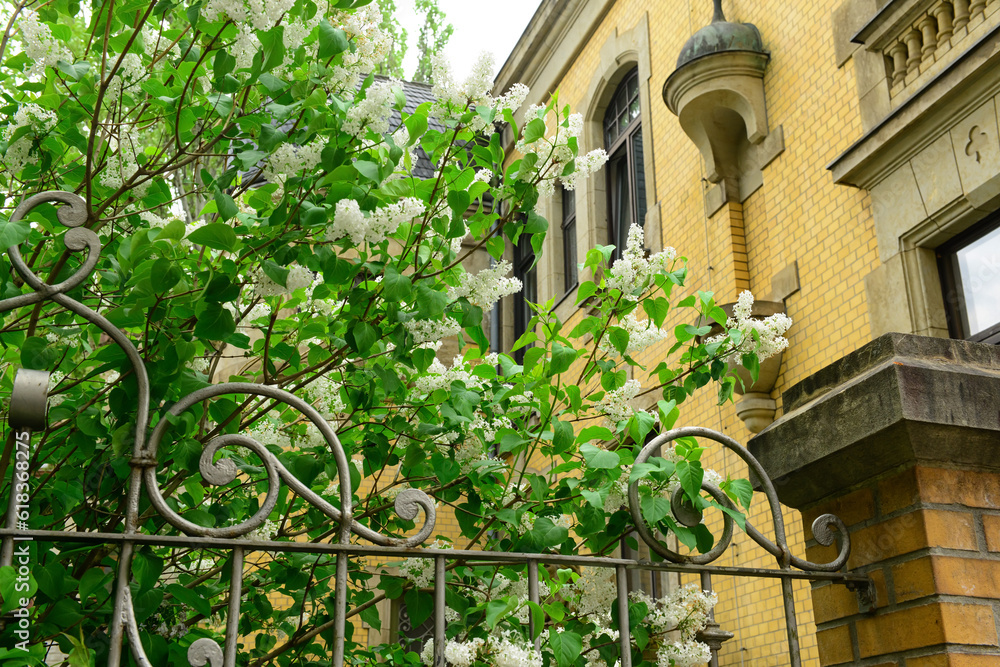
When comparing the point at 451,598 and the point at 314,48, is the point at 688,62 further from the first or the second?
the point at 451,598

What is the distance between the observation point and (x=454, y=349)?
13.2m

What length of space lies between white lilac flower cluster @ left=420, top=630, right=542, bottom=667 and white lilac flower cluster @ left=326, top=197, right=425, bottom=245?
1.06m

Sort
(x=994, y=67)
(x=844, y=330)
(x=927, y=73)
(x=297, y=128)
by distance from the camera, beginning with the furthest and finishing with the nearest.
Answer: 1. (x=844, y=330)
2. (x=927, y=73)
3. (x=994, y=67)
4. (x=297, y=128)

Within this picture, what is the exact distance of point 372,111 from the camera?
8.73 feet

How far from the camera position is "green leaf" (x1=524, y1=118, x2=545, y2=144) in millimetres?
2805

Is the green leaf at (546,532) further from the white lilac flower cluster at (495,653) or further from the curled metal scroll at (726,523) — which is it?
the white lilac flower cluster at (495,653)

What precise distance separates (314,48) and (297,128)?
14.1 inches

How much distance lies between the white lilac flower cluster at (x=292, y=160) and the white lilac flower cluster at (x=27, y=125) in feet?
2.39

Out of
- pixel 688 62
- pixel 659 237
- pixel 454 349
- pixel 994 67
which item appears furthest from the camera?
pixel 454 349

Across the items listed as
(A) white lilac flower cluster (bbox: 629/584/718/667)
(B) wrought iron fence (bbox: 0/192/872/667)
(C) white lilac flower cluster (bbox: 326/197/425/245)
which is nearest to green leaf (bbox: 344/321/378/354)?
(C) white lilac flower cluster (bbox: 326/197/425/245)

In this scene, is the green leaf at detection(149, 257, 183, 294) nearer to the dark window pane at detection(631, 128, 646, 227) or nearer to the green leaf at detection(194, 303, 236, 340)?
the green leaf at detection(194, 303, 236, 340)

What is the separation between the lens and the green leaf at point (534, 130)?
280 cm

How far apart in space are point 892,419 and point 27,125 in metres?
2.61

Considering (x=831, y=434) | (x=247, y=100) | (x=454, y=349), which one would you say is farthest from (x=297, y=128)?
(x=454, y=349)
